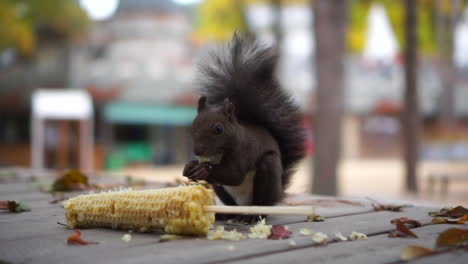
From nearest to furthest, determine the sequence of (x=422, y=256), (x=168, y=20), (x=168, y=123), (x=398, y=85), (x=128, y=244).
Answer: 1. (x=422, y=256)
2. (x=128, y=244)
3. (x=168, y=123)
4. (x=168, y=20)
5. (x=398, y=85)

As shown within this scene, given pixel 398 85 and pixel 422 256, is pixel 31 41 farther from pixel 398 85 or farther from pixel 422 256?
pixel 422 256

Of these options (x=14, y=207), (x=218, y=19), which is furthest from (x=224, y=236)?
(x=218, y=19)

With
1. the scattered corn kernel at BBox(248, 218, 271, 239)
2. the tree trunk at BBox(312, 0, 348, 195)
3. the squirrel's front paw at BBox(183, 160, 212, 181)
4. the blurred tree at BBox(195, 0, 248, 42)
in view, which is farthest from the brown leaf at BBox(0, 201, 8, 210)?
the blurred tree at BBox(195, 0, 248, 42)

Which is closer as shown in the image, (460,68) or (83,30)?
(83,30)

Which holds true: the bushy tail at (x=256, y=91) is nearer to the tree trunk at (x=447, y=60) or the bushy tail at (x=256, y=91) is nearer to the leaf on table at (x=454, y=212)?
A: the leaf on table at (x=454, y=212)

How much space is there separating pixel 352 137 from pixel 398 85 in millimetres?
2538

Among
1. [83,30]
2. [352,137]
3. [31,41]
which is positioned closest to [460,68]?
[352,137]

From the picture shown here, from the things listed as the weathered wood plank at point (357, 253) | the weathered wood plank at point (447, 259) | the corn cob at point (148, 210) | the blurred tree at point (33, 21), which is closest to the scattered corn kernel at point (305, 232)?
the weathered wood plank at point (357, 253)

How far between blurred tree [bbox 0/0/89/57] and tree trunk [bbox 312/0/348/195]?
461 inches

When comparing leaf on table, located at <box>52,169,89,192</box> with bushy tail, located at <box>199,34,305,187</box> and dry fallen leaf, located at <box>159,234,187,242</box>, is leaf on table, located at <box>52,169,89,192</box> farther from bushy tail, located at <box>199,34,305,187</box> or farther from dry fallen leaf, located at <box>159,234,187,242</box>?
dry fallen leaf, located at <box>159,234,187,242</box>

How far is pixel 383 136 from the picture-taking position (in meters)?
20.8

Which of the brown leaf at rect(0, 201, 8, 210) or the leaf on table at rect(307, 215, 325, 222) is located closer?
the leaf on table at rect(307, 215, 325, 222)

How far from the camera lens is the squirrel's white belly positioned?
1.89 metres

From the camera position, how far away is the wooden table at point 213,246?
1.18m
